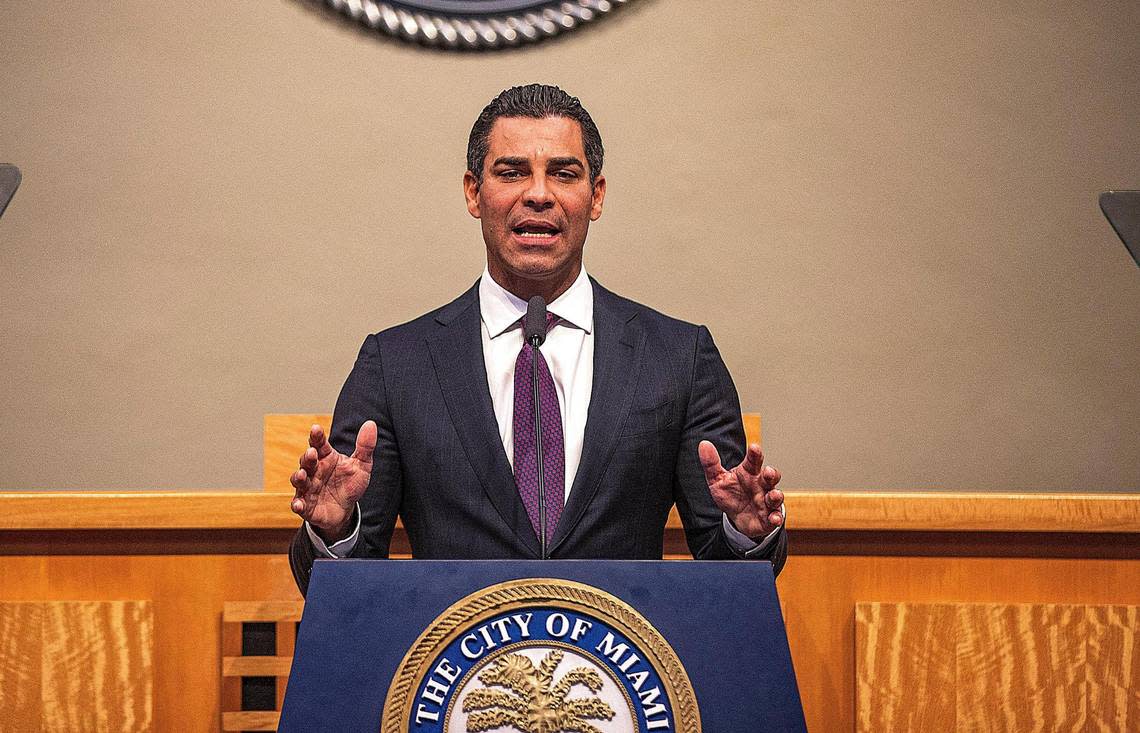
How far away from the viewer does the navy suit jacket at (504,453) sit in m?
1.30

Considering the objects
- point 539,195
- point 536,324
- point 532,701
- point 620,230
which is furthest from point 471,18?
point 532,701

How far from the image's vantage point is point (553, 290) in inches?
56.7

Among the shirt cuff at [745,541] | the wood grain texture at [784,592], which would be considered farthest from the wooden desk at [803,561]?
the shirt cuff at [745,541]

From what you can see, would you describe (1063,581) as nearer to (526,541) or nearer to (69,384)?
(526,541)

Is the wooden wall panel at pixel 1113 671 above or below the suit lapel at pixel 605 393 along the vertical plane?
below

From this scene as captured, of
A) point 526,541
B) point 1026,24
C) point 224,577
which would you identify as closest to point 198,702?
point 224,577

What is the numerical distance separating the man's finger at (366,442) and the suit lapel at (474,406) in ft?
0.68

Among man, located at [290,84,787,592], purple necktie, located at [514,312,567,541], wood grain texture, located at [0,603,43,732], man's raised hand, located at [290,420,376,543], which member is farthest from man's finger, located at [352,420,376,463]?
wood grain texture, located at [0,603,43,732]

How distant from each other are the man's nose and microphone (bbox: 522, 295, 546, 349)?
0.80ft

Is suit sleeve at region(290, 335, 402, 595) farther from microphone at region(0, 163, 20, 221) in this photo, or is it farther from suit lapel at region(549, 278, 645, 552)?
microphone at region(0, 163, 20, 221)

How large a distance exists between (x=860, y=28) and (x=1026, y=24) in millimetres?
346

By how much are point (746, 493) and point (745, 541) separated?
67 millimetres

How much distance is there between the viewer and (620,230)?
2277 millimetres

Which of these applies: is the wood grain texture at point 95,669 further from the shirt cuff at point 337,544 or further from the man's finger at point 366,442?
the man's finger at point 366,442
